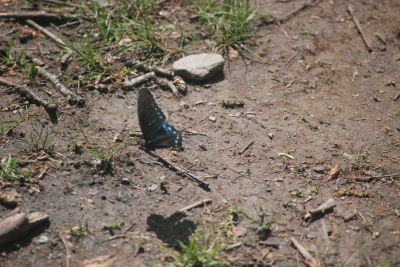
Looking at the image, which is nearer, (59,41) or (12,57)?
(12,57)

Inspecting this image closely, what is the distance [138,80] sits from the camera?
14.0 ft

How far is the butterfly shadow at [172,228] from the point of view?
3045mm

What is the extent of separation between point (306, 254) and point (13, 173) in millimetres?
2036

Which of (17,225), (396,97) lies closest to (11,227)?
(17,225)

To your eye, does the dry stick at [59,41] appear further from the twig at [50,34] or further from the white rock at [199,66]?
the white rock at [199,66]

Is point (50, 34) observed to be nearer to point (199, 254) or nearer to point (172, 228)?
point (172, 228)

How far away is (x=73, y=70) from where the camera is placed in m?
4.38

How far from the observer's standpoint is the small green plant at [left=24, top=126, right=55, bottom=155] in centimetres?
355

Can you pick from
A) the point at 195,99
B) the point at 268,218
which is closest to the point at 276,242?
the point at 268,218

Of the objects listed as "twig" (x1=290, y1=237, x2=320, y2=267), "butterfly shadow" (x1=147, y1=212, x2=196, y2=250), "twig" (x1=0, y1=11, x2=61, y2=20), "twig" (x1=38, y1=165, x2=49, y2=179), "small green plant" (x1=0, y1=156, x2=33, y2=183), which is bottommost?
"twig" (x1=290, y1=237, x2=320, y2=267)

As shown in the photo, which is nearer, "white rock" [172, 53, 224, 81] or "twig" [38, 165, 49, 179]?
"twig" [38, 165, 49, 179]

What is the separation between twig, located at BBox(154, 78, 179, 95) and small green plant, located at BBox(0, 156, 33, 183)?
145cm

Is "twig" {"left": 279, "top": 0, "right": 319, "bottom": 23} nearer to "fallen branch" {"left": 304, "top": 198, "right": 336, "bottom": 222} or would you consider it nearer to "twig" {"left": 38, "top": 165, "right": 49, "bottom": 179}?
"fallen branch" {"left": 304, "top": 198, "right": 336, "bottom": 222}

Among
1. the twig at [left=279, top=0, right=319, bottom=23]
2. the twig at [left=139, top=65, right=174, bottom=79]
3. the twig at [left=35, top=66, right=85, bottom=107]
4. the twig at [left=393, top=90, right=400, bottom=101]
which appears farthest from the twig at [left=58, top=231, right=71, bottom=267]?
the twig at [left=279, top=0, right=319, bottom=23]
